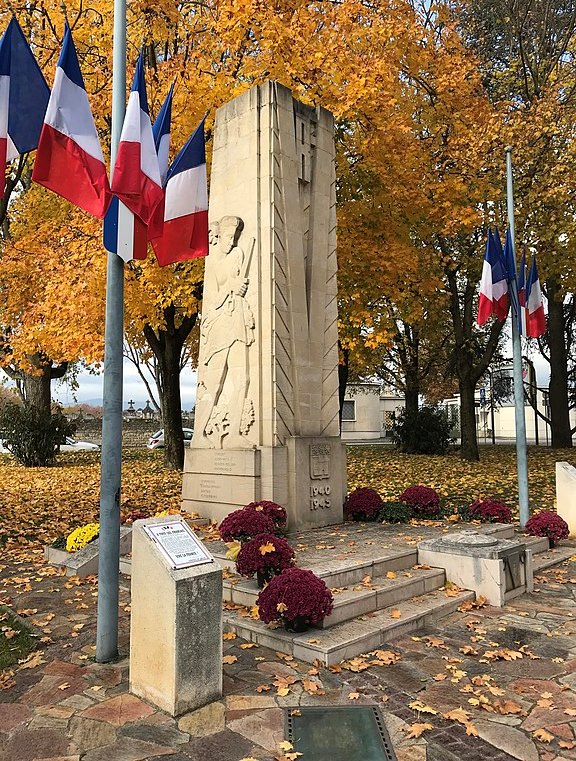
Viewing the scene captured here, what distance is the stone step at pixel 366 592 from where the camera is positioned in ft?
22.0

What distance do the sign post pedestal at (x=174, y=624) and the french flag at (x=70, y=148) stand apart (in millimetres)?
3011

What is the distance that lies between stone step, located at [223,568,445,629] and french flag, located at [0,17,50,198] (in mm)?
4780

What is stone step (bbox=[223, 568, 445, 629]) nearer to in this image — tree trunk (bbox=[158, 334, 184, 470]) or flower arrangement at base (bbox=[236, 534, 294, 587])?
flower arrangement at base (bbox=[236, 534, 294, 587])

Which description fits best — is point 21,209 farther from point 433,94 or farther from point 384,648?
point 384,648

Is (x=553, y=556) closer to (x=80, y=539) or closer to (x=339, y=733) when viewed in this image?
(x=339, y=733)

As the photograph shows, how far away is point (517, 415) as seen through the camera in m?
11.7

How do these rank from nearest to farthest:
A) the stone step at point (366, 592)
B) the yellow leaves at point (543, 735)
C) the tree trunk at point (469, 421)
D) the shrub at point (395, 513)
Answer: the yellow leaves at point (543, 735)
the stone step at point (366, 592)
the shrub at point (395, 513)
the tree trunk at point (469, 421)

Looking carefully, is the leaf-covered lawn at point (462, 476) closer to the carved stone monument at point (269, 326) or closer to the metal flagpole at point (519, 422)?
the metal flagpole at point (519, 422)

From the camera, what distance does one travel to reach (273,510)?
351 inches

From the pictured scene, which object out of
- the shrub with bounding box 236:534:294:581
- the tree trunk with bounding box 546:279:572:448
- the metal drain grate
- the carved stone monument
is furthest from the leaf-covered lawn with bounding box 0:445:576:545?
the metal drain grate

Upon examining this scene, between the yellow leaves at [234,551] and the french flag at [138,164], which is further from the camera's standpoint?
the yellow leaves at [234,551]

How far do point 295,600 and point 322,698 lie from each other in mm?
992

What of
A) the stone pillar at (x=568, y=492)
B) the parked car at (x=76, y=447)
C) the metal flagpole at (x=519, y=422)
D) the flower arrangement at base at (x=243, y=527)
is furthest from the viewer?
the parked car at (x=76, y=447)

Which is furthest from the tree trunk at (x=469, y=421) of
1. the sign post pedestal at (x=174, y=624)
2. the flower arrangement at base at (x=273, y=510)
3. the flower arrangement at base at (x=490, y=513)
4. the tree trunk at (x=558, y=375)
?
the sign post pedestal at (x=174, y=624)
